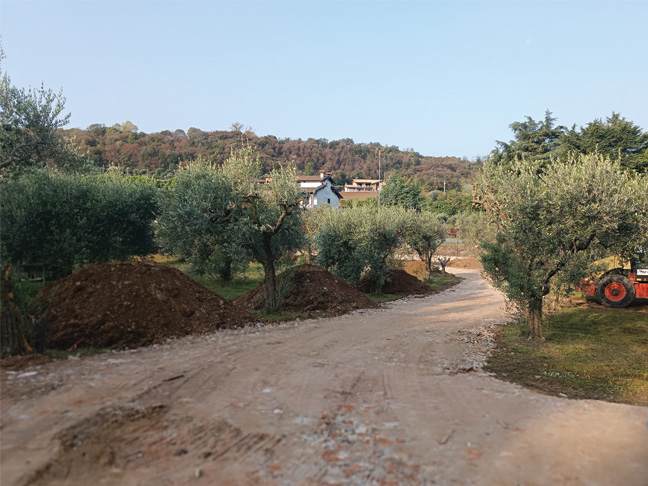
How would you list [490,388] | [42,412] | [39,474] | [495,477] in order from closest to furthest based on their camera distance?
[39,474]
[495,477]
[42,412]
[490,388]

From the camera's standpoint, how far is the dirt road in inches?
205

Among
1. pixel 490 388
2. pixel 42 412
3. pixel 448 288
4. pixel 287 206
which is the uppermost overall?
pixel 287 206

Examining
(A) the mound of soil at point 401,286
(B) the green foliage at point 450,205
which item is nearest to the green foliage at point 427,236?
(A) the mound of soil at point 401,286

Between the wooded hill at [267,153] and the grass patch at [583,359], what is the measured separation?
2661 inches

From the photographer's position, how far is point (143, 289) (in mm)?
13023

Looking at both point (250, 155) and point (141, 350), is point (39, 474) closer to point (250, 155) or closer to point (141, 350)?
point (141, 350)

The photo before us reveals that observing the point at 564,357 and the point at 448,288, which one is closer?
the point at 564,357

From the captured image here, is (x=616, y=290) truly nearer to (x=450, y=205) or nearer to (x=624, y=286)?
(x=624, y=286)

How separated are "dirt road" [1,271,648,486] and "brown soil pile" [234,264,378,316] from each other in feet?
27.9

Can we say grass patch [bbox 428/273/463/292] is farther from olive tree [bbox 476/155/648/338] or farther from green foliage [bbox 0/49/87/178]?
green foliage [bbox 0/49/87/178]

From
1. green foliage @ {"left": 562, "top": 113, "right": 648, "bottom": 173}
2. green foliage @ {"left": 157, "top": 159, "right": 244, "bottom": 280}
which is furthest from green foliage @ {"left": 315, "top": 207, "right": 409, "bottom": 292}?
green foliage @ {"left": 562, "top": 113, "right": 648, "bottom": 173}

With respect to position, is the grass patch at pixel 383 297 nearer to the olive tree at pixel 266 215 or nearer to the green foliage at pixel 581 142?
the olive tree at pixel 266 215

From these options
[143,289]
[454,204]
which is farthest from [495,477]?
[454,204]

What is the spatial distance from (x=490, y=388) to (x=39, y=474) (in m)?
7.72
